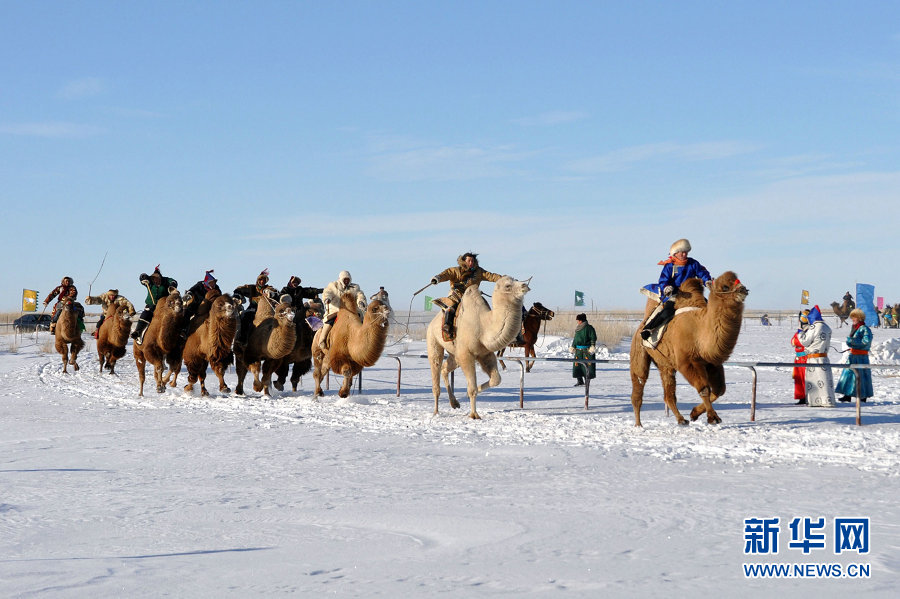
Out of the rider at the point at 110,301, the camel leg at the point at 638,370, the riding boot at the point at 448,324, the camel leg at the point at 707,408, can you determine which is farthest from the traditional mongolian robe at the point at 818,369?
the rider at the point at 110,301

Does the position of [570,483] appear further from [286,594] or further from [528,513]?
[286,594]

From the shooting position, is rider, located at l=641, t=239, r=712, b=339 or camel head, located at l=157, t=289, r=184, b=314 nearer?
rider, located at l=641, t=239, r=712, b=339

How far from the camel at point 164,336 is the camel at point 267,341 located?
48.5 inches

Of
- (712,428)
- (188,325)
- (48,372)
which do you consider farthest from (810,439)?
(48,372)

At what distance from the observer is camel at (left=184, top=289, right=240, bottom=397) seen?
16.6 metres

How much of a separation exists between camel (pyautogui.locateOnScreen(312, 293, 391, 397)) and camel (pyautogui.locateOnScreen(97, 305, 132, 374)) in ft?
21.5

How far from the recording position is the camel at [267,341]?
16.6m

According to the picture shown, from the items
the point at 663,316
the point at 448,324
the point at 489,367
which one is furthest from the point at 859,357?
the point at 448,324

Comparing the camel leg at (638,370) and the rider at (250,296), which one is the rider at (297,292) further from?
the camel leg at (638,370)

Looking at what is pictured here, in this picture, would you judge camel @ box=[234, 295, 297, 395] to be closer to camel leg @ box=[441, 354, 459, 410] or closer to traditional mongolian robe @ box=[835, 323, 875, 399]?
camel leg @ box=[441, 354, 459, 410]

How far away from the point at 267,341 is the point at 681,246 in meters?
8.12

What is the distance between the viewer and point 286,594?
4668 millimetres

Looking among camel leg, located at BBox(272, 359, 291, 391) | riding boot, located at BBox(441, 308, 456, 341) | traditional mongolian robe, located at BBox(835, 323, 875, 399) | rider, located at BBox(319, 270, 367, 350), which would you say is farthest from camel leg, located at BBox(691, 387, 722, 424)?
camel leg, located at BBox(272, 359, 291, 391)

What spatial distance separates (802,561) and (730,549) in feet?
1.35
